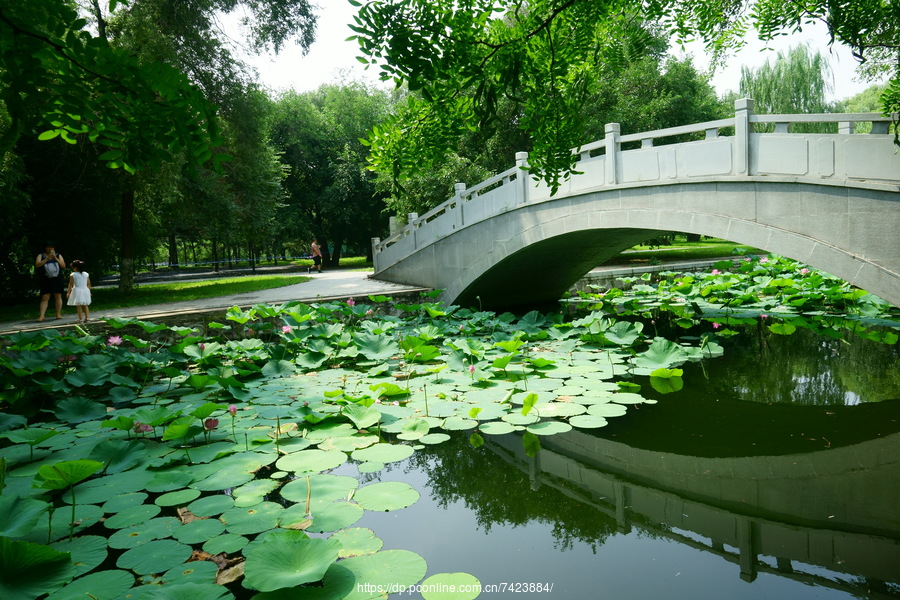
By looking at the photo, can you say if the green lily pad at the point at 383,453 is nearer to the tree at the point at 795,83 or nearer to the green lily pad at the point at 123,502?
the green lily pad at the point at 123,502

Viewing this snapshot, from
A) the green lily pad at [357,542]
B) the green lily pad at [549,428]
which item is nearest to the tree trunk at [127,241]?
the green lily pad at [549,428]

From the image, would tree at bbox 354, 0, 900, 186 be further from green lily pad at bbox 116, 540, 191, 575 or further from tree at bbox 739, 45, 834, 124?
tree at bbox 739, 45, 834, 124

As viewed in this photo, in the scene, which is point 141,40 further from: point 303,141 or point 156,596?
point 303,141

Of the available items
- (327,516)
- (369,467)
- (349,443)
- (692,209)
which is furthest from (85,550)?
(692,209)

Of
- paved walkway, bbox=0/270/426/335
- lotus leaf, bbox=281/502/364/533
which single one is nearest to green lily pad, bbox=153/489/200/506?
lotus leaf, bbox=281/502/364/533

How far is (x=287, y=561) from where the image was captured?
72.9 inches

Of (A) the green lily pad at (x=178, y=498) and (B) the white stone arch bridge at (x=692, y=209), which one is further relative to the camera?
(B) the white stone arch bridge at (x=692, y=209)

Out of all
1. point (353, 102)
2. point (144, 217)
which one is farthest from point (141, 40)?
point (353, 102)

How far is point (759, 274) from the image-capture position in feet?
35.5

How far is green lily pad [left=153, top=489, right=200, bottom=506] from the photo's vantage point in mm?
2527

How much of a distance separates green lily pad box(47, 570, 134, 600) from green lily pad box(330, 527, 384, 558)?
70 centimetres

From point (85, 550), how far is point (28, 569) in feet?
1.20

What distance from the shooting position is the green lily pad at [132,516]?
2342 millimetres

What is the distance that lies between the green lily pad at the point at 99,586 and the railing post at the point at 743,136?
688 cm
